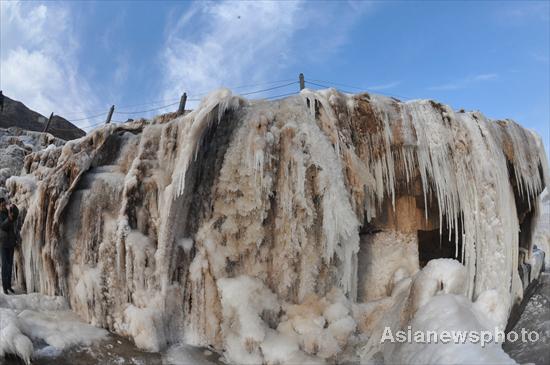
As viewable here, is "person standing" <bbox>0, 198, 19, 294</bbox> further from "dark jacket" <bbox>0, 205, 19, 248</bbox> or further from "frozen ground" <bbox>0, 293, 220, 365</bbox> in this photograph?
"frozen ground" <bbox>0, 293, 220, 365</bbox>

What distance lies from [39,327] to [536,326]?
8.57 meters

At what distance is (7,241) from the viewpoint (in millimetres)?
7016

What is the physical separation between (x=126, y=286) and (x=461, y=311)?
460 centimetres

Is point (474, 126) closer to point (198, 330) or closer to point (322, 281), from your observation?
point (322, 281)

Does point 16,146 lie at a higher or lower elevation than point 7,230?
higher

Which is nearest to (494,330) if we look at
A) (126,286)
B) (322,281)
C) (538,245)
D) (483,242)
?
(483,242)

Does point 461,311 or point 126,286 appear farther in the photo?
point 126,286

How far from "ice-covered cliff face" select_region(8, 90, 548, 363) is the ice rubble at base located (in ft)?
0.76

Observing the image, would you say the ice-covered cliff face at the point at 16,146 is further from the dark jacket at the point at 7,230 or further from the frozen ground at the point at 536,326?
the frozen ground at the point at 536,326

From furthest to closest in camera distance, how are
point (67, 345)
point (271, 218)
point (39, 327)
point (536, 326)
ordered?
point (536, 326)
point (271, 218)
point (39, 327)
point (67, 345)

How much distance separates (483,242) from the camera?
21.5 ft

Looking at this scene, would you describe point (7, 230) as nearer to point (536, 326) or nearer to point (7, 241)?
point (7, 241)

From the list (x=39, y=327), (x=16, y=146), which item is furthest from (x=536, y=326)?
(x=16, y=146)

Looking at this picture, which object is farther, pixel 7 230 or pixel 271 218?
pixel 7 230
